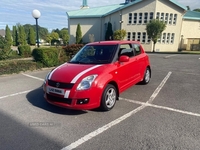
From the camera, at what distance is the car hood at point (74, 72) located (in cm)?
344

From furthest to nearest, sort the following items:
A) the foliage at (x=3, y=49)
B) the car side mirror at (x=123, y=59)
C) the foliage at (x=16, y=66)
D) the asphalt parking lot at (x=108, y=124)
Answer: the foliage at (x=3, y=49) → the foliage at (x=16, y=66) → the car side mirror at (x=123, y=59) → the asphalt parking lot at (x=108, y=124)

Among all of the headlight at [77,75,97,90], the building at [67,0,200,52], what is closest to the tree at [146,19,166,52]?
the building at [67,0,200,52]

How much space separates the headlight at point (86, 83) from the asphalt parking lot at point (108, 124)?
2.37ft

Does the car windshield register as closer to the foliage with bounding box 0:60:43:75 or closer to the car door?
the car door

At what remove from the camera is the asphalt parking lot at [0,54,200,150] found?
102 inches

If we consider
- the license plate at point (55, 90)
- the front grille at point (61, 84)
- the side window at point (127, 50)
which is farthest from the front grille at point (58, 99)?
the side window at point (127, 50)

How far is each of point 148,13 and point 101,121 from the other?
25103 mm

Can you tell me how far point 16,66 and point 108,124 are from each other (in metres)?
6.78

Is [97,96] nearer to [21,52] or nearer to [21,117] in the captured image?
[21,117]

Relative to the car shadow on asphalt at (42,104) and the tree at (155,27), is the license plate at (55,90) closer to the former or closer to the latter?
the car shadow on asphalt at (42,104)

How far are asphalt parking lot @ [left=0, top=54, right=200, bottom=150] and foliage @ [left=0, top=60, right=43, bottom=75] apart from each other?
10.2 feet

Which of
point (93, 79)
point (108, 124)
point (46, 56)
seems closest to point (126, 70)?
point (93, 79)

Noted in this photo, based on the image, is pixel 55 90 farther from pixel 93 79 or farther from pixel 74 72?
pixel 93 79

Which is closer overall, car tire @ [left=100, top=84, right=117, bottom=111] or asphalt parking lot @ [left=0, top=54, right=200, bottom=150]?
asphalt parking lot @ [left=0, top=54, right=200, bottom=150]
